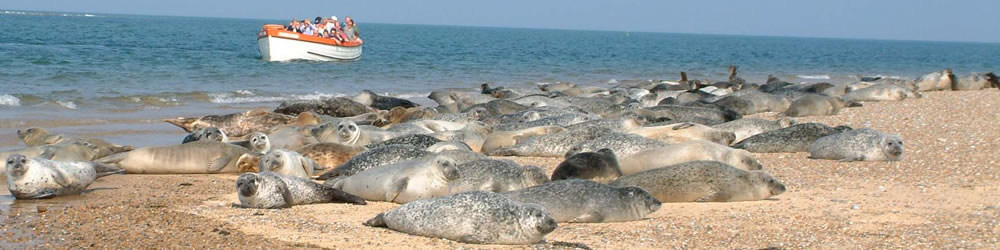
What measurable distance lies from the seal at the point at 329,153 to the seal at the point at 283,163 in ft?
2.69

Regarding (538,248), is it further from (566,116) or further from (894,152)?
(566,116)

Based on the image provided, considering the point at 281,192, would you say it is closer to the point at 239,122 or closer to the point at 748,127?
the point at 748,127

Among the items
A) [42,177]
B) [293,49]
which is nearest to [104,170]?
[42,177]

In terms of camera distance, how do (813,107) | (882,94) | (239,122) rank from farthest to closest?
(882,94) < (813,107) < (239,122)

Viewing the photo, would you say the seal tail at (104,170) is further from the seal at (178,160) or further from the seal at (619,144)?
the seal at (619,144)

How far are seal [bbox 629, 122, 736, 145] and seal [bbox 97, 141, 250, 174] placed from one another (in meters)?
3.67

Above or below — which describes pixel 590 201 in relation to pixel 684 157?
above

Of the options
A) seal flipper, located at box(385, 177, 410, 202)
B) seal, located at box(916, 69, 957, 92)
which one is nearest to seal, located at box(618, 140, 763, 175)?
seal flipper, located at box(385, 177, 410, 202)

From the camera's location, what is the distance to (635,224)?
20.4 ft

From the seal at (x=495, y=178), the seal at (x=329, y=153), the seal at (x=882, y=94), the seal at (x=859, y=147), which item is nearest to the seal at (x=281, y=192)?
the seal at (x=495, y=178)

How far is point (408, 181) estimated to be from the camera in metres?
6.97

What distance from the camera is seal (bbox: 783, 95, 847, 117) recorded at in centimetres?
1375

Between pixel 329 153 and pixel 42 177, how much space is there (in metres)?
2.56

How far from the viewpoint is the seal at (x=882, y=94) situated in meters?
16.2
